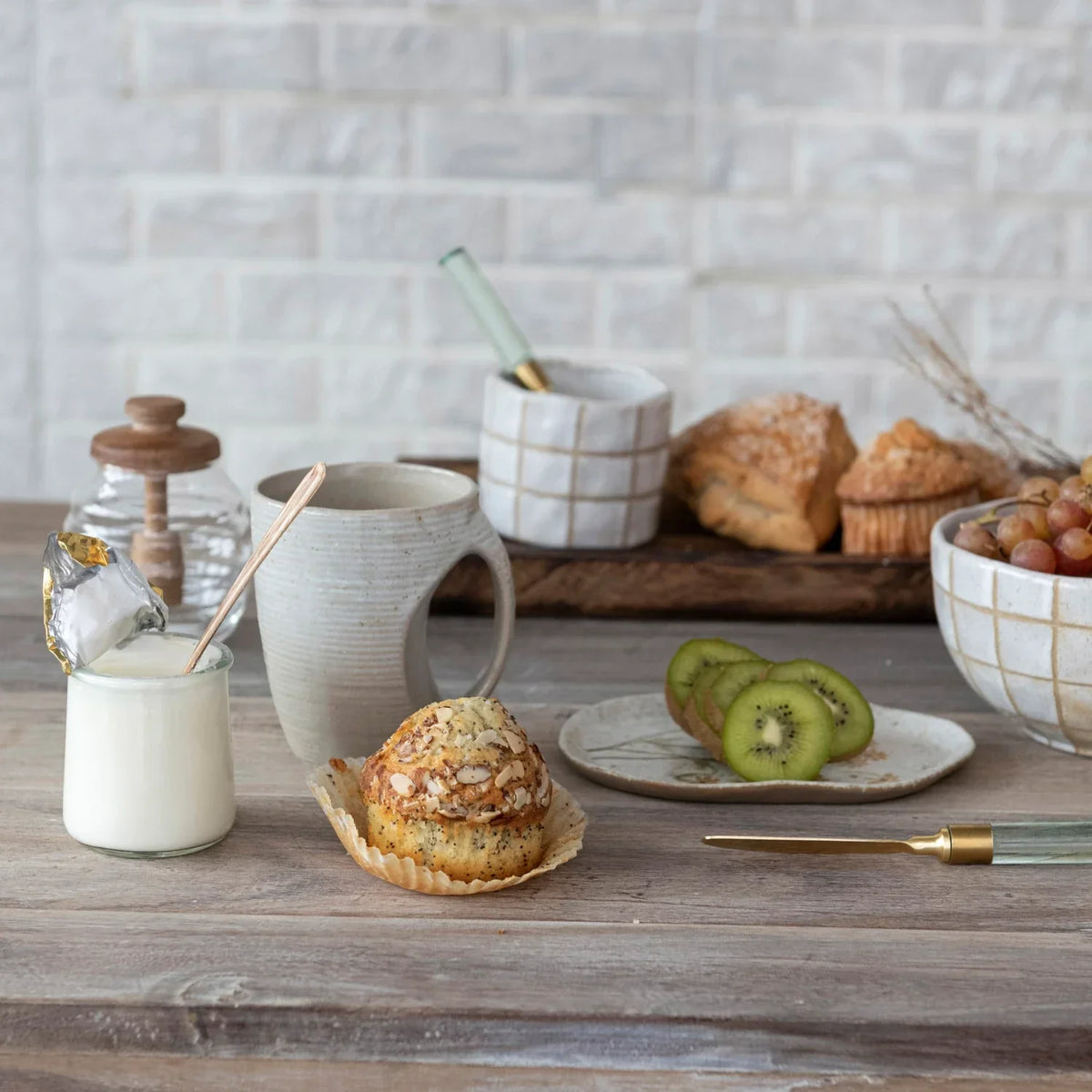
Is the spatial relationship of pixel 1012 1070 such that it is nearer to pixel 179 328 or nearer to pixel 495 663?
pixel 495 663

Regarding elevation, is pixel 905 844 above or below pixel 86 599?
below

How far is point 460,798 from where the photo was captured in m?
0.75

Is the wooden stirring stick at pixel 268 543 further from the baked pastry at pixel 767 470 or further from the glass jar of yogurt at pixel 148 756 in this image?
the baked pastry at pixel 767 470

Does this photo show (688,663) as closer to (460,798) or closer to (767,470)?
(460,798)

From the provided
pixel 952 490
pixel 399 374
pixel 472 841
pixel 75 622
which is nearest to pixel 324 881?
pixel 472 841

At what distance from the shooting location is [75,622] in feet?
2.57

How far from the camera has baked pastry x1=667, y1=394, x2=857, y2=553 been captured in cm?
134

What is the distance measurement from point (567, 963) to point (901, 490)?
73 cm

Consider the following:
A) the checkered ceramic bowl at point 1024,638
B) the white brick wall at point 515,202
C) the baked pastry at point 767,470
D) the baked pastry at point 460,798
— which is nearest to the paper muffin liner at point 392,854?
the baked pastry at point 460,798

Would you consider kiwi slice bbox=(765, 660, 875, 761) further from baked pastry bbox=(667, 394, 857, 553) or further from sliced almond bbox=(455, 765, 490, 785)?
baked pastry bbox=(667, 394, 857, 553)

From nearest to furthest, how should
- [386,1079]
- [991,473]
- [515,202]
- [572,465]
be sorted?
[386,1079] < [572,465] < [991,473] < [515,202]

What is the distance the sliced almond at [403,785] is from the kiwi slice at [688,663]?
27 cm

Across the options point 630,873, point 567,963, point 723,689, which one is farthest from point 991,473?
point 567,963

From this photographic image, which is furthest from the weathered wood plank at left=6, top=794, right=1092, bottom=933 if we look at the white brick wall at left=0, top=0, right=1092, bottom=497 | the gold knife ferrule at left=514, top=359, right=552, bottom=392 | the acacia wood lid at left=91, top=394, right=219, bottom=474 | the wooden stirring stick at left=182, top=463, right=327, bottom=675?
the white brick wall at left=0, top=0, right=1092, bottom=497
